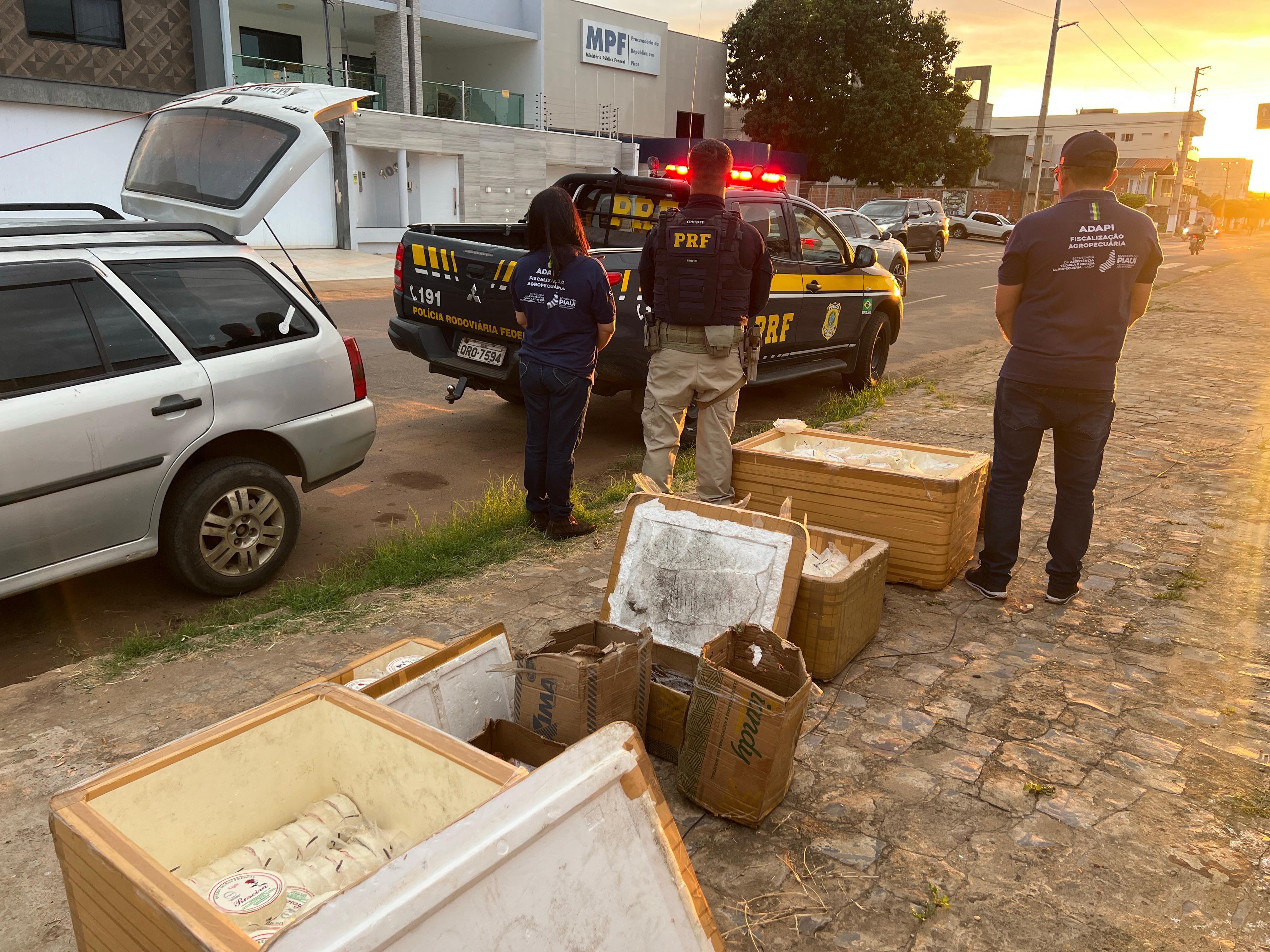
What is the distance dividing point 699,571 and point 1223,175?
518 ft

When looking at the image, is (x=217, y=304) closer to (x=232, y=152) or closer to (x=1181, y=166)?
(x=232, y=152)

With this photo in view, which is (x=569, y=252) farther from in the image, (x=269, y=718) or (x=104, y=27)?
(x=104, y=27)

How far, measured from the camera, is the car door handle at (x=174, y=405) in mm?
4207

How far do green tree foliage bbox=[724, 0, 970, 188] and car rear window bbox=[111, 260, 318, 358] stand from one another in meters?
40.1

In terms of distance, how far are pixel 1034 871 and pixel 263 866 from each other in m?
2.15

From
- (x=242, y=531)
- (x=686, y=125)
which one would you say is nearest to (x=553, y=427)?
(x=242, y=531)

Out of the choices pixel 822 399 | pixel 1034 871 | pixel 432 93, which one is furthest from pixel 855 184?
pixel 1034 871

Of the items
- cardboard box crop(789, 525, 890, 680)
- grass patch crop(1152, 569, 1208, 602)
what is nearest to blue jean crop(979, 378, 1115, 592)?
grass patch crop(1152, 569, 1208, 602)

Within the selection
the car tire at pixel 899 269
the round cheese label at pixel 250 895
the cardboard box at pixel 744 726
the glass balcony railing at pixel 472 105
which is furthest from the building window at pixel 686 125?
the round cheese label at pixel 250 895

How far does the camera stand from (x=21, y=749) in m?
3.27

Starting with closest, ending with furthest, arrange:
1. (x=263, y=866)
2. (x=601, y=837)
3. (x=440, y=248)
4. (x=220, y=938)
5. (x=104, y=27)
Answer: (x=220, y=938)
(x=601, y=837)
(x=263, y=866)
(x=440, y=248)
(x=104, y=27)

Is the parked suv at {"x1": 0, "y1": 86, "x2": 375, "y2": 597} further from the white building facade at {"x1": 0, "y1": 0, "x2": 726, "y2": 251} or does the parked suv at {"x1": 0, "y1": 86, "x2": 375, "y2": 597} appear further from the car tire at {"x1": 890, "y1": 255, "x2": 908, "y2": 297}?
the car tire at {"x1": 890, "y1": 255, "x2": 908, "y2": 297}

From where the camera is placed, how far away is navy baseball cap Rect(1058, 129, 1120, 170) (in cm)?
416

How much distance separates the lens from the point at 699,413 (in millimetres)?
5242
